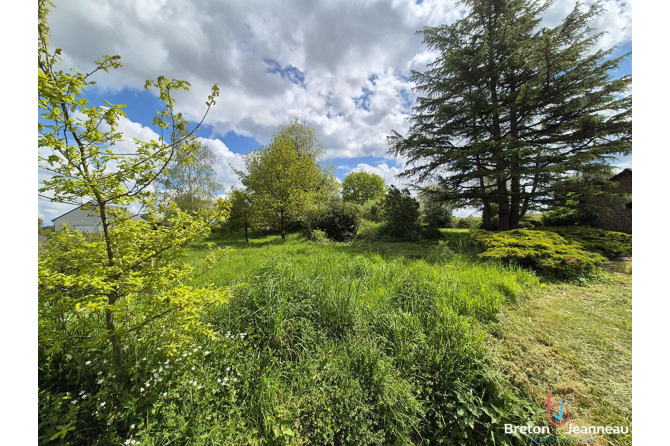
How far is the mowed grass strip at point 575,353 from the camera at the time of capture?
1.95 metres

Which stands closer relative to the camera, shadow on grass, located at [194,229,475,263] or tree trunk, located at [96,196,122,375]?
tree trunk, located at [96,196,122,375]

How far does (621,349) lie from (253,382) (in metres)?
4.21

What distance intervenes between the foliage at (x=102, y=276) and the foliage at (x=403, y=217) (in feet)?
34.2

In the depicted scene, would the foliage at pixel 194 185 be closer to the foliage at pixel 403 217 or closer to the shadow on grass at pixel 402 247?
the shadow on grass at pixel 402 247

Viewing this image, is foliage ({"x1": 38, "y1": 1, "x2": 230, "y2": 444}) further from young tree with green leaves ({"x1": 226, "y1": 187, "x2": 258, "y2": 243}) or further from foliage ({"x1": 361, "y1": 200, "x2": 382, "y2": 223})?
foliage ({"x1": 361, "y1": 200, "x2": 382, "y2": 223})

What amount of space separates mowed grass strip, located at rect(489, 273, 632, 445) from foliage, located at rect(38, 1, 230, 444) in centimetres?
328

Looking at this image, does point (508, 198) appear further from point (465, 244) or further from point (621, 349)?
point (621, 349)

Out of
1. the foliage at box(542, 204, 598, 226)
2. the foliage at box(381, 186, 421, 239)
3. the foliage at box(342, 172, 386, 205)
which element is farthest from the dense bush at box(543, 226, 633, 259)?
the foliage at box(342, 172, 386, 205)

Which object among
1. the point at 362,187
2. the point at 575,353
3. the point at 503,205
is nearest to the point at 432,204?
the point at 503,205

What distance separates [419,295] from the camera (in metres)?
3.46

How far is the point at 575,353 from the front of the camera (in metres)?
2.46

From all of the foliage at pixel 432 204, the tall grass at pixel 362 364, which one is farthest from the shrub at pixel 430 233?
the tall grass at pixel 362 364

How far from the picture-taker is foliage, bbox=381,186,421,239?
1148 cm

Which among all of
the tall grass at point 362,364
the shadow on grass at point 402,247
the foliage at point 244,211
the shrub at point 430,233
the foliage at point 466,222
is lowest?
the tall grass at point 362,364
